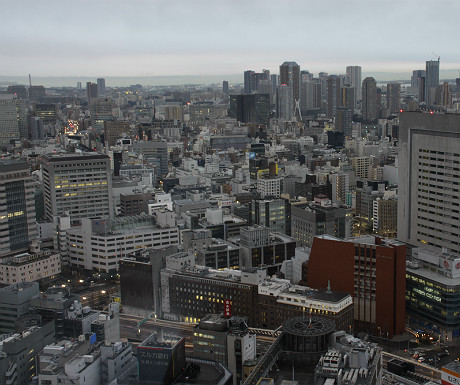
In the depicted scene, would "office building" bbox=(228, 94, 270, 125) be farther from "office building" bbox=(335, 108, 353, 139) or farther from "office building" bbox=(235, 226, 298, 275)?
"office building" bbox=(235, 226, 298, 275)

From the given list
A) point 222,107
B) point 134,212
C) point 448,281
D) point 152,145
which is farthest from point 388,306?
point 222,107

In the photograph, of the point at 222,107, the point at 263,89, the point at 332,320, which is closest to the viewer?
the point at 332,320

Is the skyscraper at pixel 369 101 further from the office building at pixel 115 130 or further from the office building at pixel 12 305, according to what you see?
the office building at pixel 12 305

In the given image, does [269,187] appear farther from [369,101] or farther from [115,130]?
[369,101]

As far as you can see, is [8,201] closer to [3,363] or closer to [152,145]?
[3,363]

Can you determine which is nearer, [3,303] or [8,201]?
[3,303]

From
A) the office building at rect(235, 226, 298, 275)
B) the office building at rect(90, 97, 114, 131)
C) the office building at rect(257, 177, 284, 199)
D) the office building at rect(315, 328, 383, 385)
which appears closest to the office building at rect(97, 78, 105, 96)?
the office building at rect(90, 97, 114, 131)
